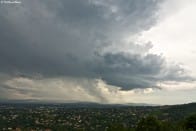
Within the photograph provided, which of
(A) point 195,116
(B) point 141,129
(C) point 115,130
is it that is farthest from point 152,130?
(A) point 195,116

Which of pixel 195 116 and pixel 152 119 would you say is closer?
pixel 152 119

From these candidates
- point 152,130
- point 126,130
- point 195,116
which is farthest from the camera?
point 195,116

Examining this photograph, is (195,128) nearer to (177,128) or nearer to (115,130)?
(177,128)

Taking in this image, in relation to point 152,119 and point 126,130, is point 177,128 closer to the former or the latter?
point 152,119

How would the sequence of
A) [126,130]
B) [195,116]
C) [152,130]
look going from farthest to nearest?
1. [195,116]
2. [126,130]
3. [152,130]

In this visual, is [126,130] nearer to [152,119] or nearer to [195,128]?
[152,119]

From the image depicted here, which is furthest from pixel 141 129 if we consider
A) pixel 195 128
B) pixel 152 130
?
pixel 195 128

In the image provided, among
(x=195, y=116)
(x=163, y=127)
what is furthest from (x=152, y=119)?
(x=195, y=116)

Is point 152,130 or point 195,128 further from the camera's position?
point 195,128
